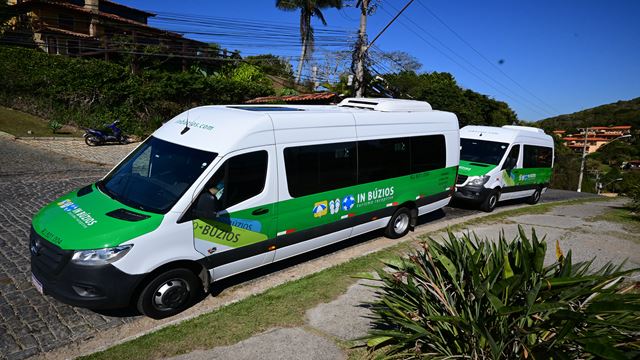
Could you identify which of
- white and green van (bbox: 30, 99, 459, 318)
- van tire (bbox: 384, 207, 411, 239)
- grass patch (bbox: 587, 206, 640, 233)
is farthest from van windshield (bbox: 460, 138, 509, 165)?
white and green van (bbox: 30, 99, 459, 318)

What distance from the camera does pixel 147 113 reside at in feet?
78.3

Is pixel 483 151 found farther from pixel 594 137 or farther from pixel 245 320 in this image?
pixel 594 137

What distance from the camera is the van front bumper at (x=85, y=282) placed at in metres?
4.39

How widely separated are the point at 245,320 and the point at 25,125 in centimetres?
2079

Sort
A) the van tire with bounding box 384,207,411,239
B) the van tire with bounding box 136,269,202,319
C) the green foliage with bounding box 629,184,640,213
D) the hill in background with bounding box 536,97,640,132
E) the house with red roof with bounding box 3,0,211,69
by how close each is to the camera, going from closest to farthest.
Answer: the van tire with bounding box 136,269,202,319, the van tire with bounding box 384,207,411,239, the green foliage with bounding box 629,184,640,213, the house with red roof with bounding box 3,0,211,69, the hill in background with bounding box 536,97,640,132

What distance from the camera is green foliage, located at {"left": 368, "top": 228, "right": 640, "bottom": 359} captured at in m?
2.96

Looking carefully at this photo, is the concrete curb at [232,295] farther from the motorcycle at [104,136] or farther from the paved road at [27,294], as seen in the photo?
the motorcycle at [104,136]

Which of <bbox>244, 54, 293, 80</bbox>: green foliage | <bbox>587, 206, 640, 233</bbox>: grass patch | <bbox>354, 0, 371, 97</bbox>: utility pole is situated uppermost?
<bbox>244, 54, 293, 80</bbox>: green foliage

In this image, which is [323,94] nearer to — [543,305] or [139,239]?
[139,239]

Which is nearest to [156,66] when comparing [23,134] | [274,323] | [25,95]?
[25,95]

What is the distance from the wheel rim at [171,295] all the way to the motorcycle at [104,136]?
1653cm

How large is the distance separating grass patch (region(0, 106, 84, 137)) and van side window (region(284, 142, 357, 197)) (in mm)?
17714

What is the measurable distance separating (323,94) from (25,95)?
1593 centimetres

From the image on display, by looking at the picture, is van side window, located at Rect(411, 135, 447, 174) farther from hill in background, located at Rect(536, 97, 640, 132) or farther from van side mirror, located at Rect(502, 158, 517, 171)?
hill in background, located at Rect(536, 97, 640, 132)
